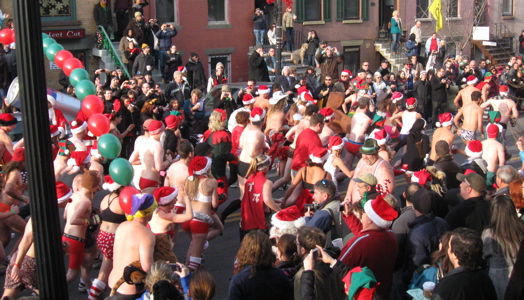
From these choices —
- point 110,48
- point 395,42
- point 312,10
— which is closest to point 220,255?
point 110,48

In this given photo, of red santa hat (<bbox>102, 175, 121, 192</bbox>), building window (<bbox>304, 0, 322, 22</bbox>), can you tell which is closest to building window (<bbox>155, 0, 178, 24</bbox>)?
building window (<bbox>304, 0, 322, 22</bbox>)

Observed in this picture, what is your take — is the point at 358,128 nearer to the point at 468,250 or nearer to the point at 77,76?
the point at 77,76

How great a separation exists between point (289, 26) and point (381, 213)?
62.0ft

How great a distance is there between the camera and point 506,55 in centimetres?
3039

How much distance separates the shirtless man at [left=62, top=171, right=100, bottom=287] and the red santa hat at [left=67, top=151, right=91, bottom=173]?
1202 mm

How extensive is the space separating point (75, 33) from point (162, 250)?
1550 centimetres

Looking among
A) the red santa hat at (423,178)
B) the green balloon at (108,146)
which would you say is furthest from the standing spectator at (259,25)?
the red santa hat at (423,178)

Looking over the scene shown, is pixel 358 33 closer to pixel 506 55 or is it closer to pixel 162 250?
pixel 506 55

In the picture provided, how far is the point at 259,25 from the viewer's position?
23422 mm

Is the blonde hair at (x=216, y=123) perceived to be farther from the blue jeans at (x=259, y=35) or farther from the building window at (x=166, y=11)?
the blue jeans at (x=259, y=35)

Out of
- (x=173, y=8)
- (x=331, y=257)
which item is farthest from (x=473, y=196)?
(x=173, y=8)

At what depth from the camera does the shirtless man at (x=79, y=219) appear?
698cm

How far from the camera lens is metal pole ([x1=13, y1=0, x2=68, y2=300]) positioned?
3.91 metres

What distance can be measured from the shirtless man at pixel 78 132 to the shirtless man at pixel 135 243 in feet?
12.6
